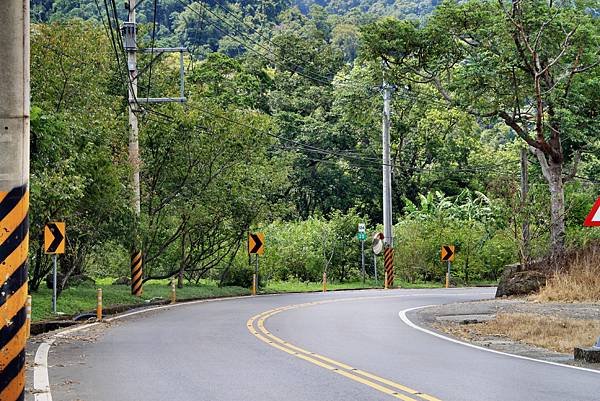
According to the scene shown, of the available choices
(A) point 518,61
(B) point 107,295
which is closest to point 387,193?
(A) point 518,61

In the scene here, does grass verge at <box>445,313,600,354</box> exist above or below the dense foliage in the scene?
below

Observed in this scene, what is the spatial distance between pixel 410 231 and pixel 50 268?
26622mm

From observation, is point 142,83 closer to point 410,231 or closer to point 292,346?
point 410,231

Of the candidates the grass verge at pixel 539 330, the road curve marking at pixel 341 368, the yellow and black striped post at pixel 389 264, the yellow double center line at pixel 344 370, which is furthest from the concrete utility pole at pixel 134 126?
the yellow and black striped post at pixel 389 264

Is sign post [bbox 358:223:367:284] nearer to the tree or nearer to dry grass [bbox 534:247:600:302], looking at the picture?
the tree

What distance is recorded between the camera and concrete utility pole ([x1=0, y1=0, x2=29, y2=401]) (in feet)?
22.7

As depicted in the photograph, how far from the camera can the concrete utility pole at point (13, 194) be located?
692cm

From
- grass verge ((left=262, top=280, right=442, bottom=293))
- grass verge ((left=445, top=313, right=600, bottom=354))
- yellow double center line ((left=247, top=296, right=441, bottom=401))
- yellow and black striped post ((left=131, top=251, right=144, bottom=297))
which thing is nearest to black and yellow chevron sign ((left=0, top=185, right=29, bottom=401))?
yellow double center line ((left=247, top=296, right=441, bottom=401))

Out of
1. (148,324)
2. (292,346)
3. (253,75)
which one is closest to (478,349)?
(292,346)

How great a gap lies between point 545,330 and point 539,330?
0.14 m

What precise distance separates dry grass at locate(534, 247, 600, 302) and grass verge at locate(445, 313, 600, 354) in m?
5.32

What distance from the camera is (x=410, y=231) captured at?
165 ft

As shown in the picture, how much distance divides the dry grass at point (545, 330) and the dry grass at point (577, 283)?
18.3ft

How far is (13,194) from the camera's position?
7.09m
